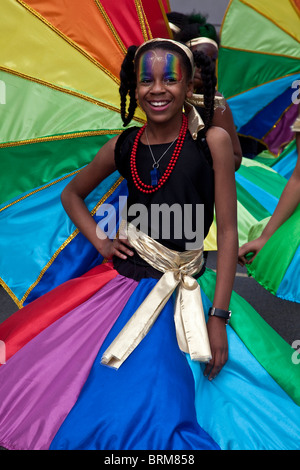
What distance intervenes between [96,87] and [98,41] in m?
0.19

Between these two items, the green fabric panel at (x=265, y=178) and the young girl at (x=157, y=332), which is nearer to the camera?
the young girl at (x=157, y=332)

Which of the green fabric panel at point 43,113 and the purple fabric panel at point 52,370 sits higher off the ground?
the green fabric panel at point 43,113

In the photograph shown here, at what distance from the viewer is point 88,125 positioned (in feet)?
8.89

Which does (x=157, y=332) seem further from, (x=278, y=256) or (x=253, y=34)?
(x=253, y=34)

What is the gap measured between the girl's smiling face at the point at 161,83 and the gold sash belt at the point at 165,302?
0.43 metres

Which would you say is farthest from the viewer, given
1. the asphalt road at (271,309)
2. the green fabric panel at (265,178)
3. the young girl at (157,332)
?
the green fabric panel at (265,178)

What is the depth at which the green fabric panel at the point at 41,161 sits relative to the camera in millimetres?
2721

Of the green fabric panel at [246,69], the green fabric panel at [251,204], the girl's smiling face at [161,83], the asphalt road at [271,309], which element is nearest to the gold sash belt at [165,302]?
the girl's smiling face at [161,83]

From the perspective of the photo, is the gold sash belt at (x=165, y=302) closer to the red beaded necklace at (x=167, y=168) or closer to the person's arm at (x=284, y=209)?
the red beaded necklace at (x=167, y=168)

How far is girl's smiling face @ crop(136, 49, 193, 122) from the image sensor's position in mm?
2201

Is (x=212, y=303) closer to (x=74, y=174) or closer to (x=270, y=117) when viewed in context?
(x=74, y=174)

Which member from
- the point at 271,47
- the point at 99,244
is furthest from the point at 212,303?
the point at 271,47

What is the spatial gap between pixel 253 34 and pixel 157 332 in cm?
459

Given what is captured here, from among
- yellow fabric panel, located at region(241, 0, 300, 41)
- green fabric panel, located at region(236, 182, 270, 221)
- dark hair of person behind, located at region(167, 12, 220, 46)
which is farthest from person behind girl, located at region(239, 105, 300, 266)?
yellow fabric panel, located at region(241, 0, 300, 41)
